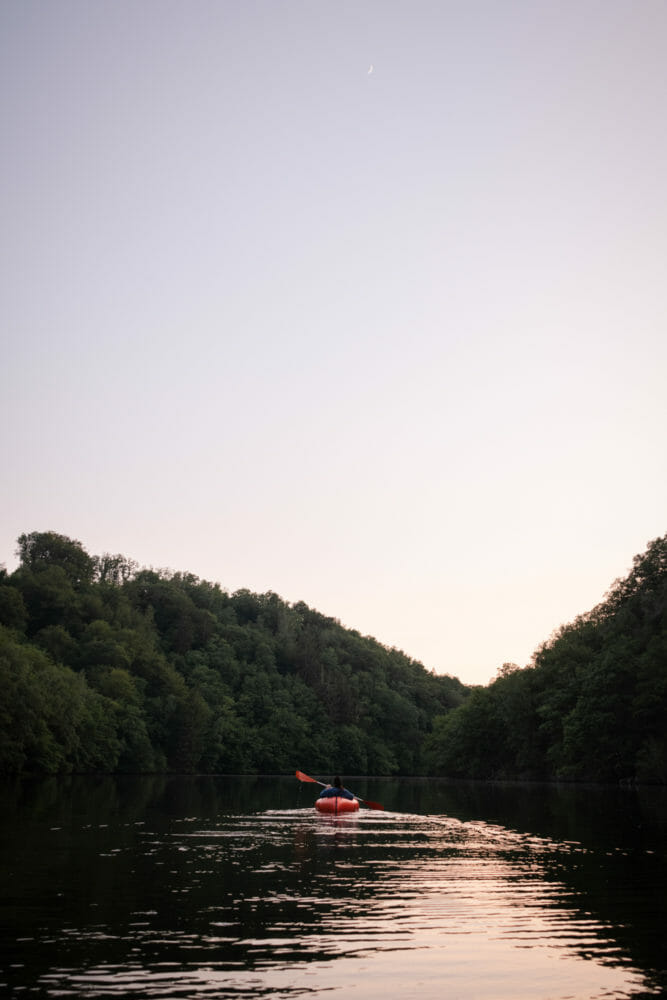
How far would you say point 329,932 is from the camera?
14.1 m

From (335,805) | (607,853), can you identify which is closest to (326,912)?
(607,853)

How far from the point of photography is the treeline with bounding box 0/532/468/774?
81875 mm

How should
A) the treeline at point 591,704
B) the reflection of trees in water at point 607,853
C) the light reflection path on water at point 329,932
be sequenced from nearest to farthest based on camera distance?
the light reflection path on water at point 329,932
the reflection of trees in water at point 607,853
the treeline at point 591,704

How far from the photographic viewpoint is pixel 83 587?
12288 centimetres

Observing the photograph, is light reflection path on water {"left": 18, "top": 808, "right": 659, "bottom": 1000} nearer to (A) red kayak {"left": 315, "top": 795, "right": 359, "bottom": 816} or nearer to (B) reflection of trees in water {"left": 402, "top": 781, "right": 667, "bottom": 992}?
(B) reflection of trees in water {"left": 402, "top": 781, "right": 667, "bottom": 992}

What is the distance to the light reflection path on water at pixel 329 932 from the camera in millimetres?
11094

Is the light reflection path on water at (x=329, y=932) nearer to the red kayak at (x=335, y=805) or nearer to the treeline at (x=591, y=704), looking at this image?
the red kayak at (x=335, y=805)

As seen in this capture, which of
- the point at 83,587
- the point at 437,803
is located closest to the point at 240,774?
the point at 83,587

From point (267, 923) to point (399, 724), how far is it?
476 feet

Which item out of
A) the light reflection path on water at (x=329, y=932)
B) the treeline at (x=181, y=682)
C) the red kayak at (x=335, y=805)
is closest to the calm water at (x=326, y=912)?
the light reflection path on water at (x=329, y=932)

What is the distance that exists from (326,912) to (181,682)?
341ft

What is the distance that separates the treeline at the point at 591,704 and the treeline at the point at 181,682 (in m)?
32.7

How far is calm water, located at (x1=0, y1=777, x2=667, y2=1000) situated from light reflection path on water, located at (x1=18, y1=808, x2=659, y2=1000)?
0.14 ft

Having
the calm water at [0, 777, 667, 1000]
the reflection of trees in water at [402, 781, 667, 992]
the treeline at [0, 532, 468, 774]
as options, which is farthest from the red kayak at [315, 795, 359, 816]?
the treeline at [0, 532, 468, 774]
